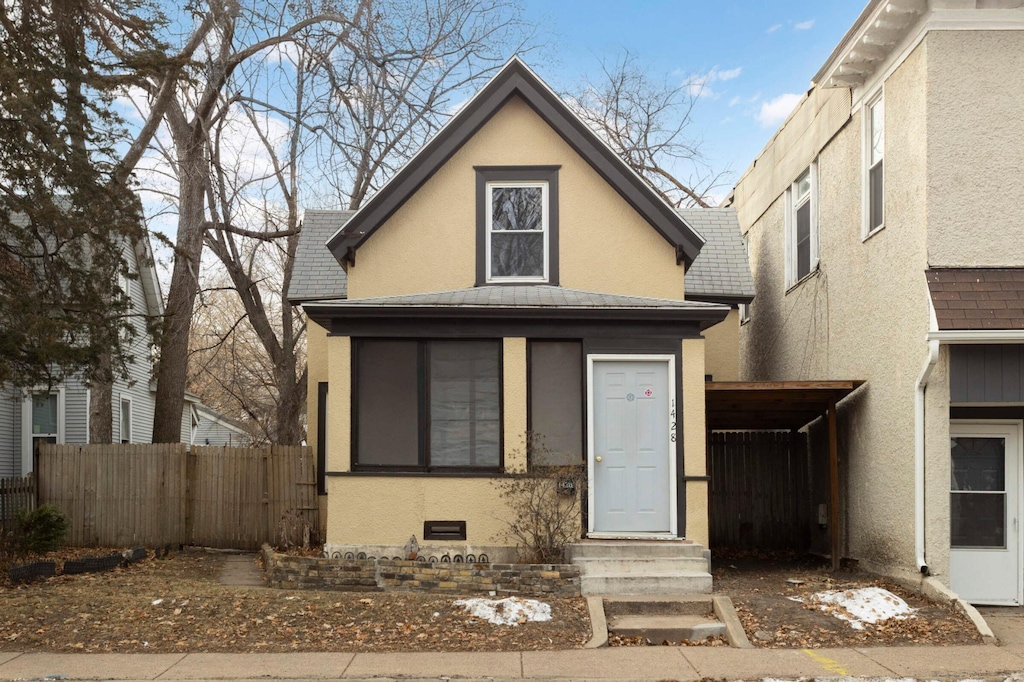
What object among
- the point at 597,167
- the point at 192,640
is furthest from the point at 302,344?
the point at 192,640

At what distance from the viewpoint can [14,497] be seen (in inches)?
587

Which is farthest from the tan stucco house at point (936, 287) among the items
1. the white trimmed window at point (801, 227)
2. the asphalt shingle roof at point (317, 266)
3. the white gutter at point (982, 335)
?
the asphalt shingle roof at point (317, 266)

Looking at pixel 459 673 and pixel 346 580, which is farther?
pixel 346 580

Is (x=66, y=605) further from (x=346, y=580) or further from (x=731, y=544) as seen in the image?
(x=731, y=544)

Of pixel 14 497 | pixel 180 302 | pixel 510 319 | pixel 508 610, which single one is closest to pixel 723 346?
pixel 510 319

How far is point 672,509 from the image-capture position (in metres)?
12.2

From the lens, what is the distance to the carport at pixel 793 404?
12.6m

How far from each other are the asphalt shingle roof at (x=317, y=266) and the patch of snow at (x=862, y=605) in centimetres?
877

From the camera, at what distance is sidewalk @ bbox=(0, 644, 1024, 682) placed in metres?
8.10

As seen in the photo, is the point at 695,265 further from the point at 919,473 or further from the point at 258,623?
the point at 258,623

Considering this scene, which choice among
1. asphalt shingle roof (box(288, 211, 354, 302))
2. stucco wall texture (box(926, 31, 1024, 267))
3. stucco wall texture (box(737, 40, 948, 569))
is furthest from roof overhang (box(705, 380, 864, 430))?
asphalt shingle roof (box(288, 211, 354, 302))

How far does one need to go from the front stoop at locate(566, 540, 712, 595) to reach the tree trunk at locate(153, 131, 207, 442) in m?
11.0

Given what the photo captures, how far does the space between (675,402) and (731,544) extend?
489 centimetres

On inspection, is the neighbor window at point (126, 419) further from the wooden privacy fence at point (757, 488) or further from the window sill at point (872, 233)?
the window sill at point (872, 233)
